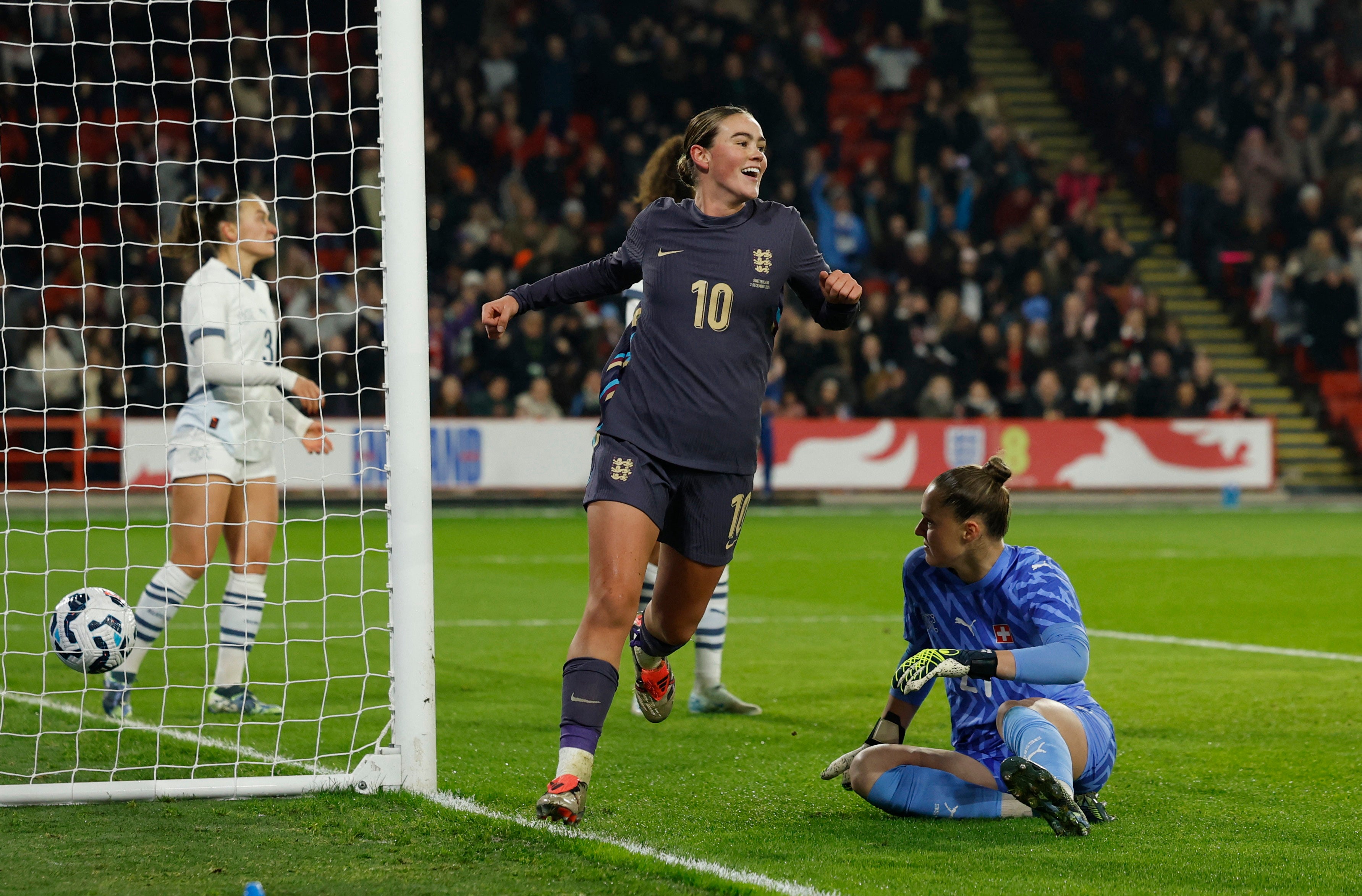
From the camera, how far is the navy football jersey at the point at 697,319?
436 centimetres

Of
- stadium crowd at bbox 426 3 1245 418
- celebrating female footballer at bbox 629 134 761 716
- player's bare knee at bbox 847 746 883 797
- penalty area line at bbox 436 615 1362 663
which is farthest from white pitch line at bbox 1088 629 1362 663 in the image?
stadium crowd at bbox 426 3 1245 418

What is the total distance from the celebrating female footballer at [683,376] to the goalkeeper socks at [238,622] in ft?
7.65

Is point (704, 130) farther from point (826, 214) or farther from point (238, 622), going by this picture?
point (826, 214)

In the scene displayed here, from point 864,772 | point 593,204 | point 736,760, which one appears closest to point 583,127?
point 593,204

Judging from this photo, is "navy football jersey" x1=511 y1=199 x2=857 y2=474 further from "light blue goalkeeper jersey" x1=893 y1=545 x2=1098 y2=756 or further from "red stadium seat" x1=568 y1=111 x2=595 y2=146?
"red stadium seat" x1=568 y1=111 x2=595 y2=146

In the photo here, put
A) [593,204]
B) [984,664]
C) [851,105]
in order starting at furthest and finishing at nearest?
1. [851,105]
2. [593,204]
3. [984,664]

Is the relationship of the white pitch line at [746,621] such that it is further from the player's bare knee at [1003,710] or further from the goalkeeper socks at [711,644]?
the player's bare knee at [1003,710]

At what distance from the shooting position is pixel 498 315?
14.1 feet

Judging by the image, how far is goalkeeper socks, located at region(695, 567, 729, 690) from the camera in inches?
252

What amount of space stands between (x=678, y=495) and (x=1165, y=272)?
22.1 metres

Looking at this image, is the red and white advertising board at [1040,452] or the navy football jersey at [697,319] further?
the red and white advertising board at [1040,452]

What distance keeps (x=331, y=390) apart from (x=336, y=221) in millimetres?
2512

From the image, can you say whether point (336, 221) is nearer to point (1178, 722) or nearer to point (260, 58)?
point (260, 58)

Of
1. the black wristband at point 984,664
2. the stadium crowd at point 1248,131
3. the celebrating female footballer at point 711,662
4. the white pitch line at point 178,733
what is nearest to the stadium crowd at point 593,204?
the stadium crowd at point 1248,131
